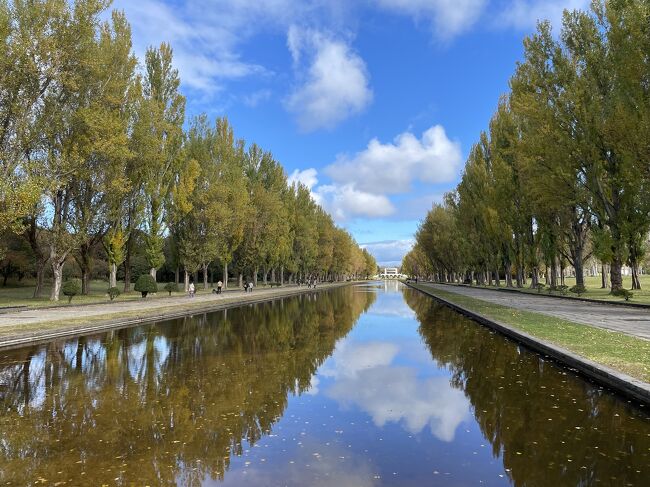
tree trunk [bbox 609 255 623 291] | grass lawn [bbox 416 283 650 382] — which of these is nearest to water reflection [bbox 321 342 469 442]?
grass lawn [bbox 416 283 650 382]

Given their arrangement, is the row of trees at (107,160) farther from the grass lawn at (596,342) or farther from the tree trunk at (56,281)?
the grass lawn at (596,342)

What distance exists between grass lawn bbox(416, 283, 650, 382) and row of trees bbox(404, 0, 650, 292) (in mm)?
12064

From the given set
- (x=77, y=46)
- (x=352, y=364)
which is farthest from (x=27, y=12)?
(x=352, y=364)

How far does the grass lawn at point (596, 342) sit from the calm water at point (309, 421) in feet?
2.76

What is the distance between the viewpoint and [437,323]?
1978cm

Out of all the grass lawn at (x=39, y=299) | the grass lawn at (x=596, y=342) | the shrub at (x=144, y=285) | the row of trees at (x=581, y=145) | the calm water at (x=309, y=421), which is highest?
the row of trees at (x=581, y=145)

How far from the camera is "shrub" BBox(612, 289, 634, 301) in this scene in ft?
85.4

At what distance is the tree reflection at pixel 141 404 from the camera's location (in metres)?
4.97

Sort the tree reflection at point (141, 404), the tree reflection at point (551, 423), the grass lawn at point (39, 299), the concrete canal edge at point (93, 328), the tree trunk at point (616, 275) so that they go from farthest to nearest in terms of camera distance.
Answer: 1. the tree trunk at point (616, 275)
2. the grass lawn at point (39, 299)
3. the concrete canal edge at point (93, 328)
4. the tree reflection at point (141, 404)
5. the tree reflection at point (551, 423)

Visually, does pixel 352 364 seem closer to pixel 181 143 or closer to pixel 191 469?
pixel 191 469

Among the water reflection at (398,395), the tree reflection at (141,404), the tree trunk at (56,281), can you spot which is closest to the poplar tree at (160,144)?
the tree trunk at (56,281)

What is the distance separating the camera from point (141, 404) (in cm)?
722

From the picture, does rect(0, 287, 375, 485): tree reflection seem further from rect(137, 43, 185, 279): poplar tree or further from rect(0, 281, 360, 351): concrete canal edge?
rect(137, 43, 185, 279): poplar tree

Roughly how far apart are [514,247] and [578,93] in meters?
20.4
